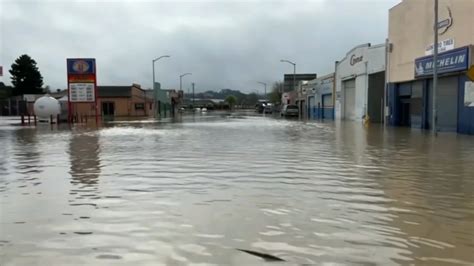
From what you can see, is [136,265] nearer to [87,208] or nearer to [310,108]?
[87,208]

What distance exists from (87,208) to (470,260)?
5.14 meters

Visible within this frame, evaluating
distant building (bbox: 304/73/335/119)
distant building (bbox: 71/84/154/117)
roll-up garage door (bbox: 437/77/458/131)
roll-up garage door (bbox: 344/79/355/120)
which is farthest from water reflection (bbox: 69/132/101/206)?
distant building (bbox: 71/84/154/117)

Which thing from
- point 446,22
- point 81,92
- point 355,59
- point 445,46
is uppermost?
point 355,59

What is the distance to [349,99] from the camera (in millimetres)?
51375

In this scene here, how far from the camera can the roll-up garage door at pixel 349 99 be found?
4969 cm

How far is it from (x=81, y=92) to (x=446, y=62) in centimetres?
3149

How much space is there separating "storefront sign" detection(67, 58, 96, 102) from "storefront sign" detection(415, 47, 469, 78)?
28.5 metres

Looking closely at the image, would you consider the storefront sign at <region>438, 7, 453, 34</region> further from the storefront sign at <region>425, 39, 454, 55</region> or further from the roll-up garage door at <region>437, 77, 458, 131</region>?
the roll-up garage door at <region>437, 77, 458, 131</region>

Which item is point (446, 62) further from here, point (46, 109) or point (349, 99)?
point (46, 109)

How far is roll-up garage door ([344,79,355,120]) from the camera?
49.7m

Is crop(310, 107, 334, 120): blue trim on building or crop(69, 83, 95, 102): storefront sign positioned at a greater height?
crop(69, 83, 95, 102): storefront sign

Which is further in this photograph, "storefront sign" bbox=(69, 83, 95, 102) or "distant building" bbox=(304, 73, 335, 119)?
"distant building" bbox=(304, 73, 335, 119)

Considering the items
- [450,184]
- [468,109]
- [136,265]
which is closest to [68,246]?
[136,265]

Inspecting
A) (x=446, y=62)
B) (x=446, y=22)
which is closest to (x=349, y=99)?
(x=446, y=22)
